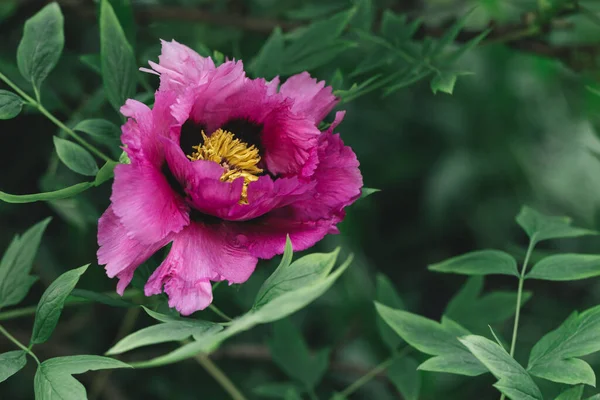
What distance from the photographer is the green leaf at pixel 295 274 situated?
42 centimetres

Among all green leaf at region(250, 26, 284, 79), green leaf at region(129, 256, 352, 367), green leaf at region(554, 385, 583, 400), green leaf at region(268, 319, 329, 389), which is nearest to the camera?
green leaf at region(129, 256, 352, 367)

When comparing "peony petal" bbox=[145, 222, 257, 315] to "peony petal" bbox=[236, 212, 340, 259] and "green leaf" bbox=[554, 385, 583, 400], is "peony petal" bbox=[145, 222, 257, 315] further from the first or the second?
"green leaf" bbox=[554, 385, 583, 400]

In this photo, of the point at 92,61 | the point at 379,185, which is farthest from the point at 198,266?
the point at 379,185

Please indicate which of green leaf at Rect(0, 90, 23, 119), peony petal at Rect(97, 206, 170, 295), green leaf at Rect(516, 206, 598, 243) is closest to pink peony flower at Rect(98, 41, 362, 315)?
peony petal at Rect(97, 206, 170, 295)

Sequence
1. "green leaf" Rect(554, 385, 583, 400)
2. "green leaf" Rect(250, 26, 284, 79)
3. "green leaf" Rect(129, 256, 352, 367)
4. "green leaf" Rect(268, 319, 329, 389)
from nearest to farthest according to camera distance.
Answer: "green leaf" Rect(129, 256, 352, 367)
"green leaf" Rect(554, 385, 583, 400)
"green leaf" Rect(250, 26, 284, 79)
"green leaf" Rect(268, 319, 329, 389)

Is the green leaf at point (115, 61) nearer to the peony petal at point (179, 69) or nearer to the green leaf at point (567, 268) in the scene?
the peony petal at point (179, 69)

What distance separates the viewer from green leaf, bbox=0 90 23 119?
49cm

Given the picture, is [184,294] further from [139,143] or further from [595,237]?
[595,237]

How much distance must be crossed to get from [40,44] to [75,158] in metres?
0.11

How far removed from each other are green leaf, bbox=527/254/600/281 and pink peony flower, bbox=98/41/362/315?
0.18m

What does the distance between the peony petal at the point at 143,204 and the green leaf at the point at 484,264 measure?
240 mm

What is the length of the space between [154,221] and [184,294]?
0.05m

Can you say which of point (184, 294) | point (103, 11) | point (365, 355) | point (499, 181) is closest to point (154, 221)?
point (184, 294)

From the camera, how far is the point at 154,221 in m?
0.43
